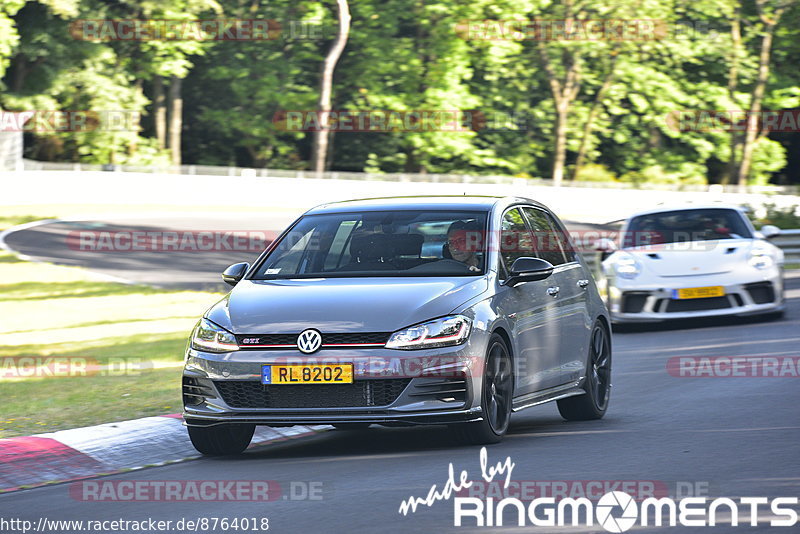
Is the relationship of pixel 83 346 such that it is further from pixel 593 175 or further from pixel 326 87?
pixel 593 175

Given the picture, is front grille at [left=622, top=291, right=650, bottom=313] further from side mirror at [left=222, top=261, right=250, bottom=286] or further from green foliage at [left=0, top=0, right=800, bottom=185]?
green foliage at [left=0, top=0, right=800, bottom=185]

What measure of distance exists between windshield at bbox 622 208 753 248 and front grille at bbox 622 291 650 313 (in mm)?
864

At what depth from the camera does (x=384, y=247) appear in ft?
30.2

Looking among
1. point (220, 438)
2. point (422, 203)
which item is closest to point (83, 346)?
point (422, 203)

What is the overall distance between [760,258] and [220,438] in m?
10.1

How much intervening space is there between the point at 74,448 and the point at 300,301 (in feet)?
6.36

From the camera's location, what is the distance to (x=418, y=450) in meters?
8.58

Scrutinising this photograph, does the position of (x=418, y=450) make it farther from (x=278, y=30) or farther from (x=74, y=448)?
(x=278, y=30)

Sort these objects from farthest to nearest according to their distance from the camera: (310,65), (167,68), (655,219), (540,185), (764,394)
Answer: (310,65), (167,68), (540,185), (655,219), (764,394)

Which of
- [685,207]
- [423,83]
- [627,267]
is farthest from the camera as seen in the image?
[423,83]

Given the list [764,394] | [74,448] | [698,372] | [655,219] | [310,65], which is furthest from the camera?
[310,65]

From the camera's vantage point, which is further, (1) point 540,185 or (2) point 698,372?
(1) point 540,185

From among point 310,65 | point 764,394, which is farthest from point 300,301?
point 310,65

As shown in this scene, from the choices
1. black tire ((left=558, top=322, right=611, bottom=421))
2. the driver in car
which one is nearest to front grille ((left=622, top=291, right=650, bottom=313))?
black tire ((left=558, top=322, right=611, bottom=421))
